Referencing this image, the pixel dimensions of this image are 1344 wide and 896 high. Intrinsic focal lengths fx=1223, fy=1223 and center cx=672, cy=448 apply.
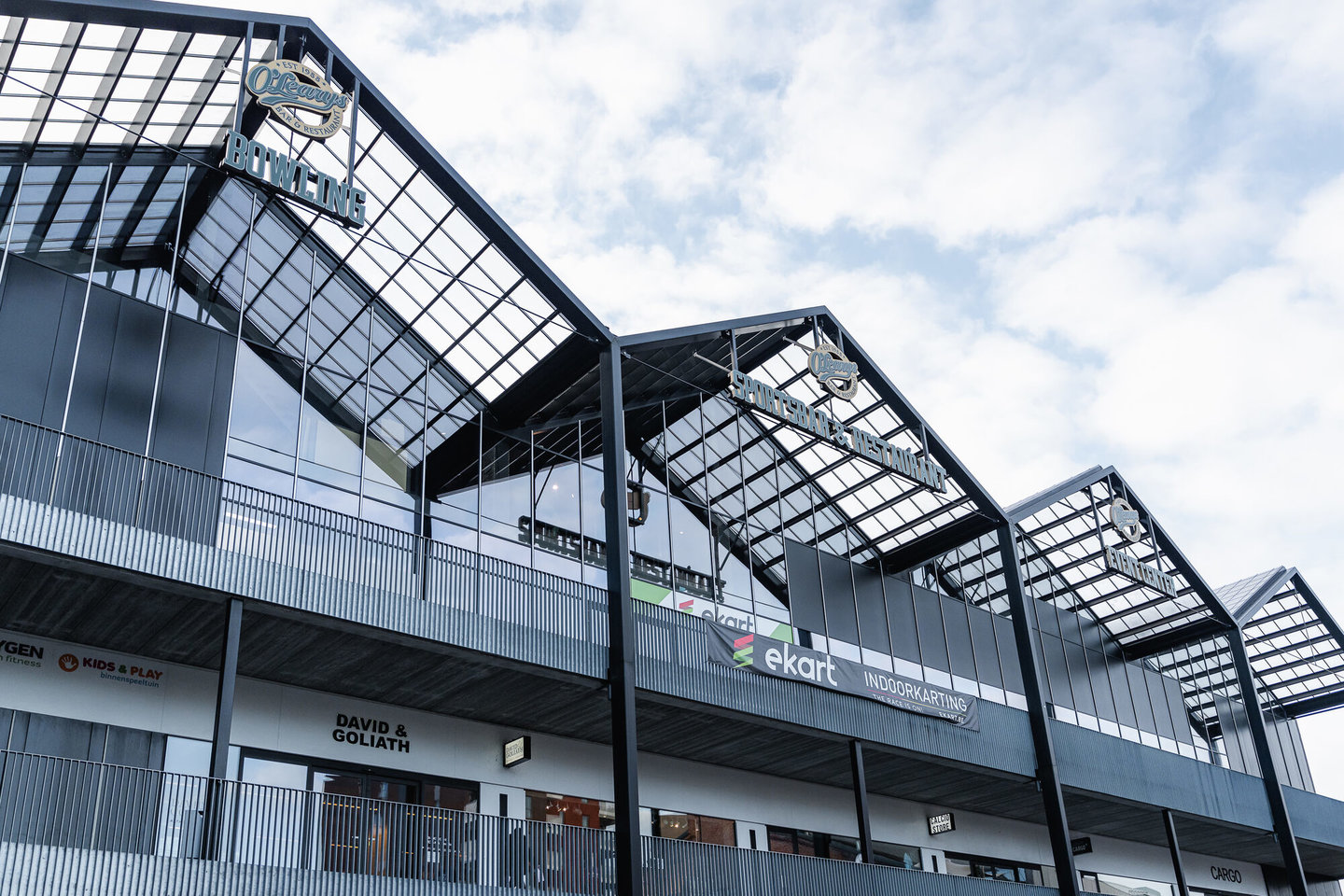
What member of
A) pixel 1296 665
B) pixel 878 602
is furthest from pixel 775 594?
pixel 1296 665

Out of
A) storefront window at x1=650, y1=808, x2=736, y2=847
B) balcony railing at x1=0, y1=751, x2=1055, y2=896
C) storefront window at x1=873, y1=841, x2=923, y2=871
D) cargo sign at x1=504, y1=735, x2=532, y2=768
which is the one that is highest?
cargo sign at x1=504, y1=735, x2=532, y2=768

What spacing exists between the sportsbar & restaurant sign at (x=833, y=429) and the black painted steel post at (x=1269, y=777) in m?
14.1

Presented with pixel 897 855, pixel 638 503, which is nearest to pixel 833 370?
pixel 638 503

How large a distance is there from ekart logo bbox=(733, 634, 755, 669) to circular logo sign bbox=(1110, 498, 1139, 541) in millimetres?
15479

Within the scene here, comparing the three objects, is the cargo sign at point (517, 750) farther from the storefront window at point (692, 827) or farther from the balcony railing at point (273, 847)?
the storefront window at point (692, 827)

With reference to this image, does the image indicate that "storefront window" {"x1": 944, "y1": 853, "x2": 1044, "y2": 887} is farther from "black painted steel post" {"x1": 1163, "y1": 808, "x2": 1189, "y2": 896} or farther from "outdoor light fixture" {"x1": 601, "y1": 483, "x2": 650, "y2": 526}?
"outdoor light fixture" {"x1": 601, "y1": 483, "x2": 650, "y2": 526}

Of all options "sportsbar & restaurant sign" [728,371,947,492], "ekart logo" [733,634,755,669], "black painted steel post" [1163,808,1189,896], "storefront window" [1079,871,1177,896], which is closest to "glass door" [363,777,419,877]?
"ekart logo" [733,634,755,669]

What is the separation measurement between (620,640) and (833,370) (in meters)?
10.3

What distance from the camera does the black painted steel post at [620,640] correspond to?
68.8 feet

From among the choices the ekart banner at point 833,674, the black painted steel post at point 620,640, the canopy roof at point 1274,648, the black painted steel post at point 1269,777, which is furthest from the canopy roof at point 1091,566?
the black painted steel post at point 620,640

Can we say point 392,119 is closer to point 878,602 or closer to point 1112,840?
point 878,602

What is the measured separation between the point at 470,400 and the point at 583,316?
4179 mm

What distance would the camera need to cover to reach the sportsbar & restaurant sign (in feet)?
91.9

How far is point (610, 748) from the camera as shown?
2636 centimetres
